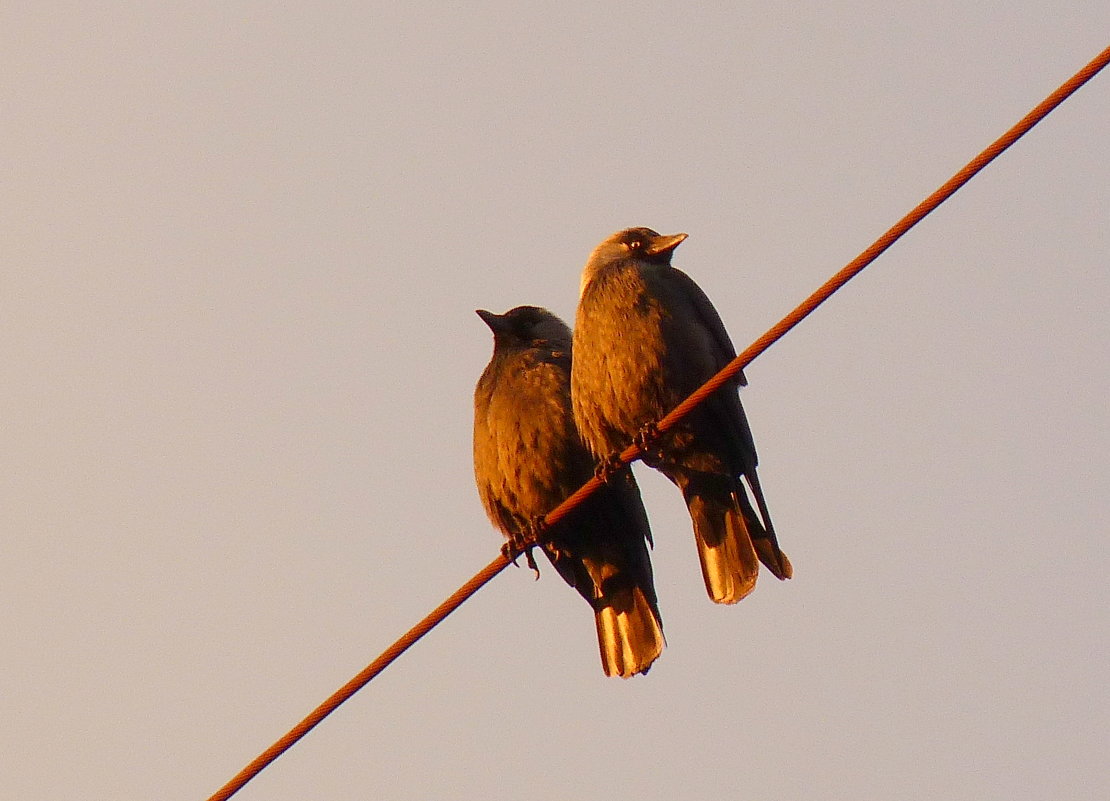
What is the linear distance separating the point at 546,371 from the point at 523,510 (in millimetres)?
705

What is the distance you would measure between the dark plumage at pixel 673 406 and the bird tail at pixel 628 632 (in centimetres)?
56

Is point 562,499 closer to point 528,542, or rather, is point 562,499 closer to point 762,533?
point 528,542

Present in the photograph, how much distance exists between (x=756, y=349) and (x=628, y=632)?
9.55ft

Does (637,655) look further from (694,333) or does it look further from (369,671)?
(369,671)

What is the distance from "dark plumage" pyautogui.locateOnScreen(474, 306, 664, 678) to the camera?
796 cm

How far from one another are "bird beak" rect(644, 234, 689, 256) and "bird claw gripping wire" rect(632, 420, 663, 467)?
117 cm

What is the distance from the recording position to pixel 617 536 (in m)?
8.08

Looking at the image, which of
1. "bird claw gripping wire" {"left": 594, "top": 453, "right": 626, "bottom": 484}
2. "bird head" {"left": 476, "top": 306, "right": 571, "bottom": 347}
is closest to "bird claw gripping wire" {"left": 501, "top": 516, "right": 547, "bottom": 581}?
"bird claw gripping wire" {"left": 594, "top": 453, "right": 626, "bottom": 484}

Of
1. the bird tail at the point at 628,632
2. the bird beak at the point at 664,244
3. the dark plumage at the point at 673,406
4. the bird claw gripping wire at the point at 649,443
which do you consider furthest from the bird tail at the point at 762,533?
the bird beak at the point at 664,244

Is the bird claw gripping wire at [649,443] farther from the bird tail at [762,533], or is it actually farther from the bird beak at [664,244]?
the bird beak at [664,244]

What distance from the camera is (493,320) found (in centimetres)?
868

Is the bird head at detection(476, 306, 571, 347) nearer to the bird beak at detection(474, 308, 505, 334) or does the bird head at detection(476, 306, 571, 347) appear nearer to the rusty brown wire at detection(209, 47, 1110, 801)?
the bird beak at detection(474, 308, 505, 334)

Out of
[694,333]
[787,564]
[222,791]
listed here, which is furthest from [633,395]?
[222,791]

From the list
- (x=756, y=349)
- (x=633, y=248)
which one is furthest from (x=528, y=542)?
(x=756, y=349)
